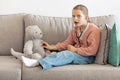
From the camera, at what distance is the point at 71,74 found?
6.95 ft

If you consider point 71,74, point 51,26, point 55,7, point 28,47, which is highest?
point 55,7

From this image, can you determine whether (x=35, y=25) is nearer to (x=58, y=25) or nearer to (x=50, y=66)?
(x=58, y=25)

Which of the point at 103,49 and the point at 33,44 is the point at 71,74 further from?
the point at 33,44

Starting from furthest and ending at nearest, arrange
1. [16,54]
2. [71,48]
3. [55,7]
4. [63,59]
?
[55,7]
[16,54]
[71,48]
[63,59]

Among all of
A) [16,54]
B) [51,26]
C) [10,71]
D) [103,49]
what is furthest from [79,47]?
[10,71]

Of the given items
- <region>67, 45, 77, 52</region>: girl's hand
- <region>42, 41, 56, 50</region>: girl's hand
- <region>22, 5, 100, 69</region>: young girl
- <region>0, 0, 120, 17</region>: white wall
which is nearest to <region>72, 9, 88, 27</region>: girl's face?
<region>22, 5, 100, 69</region>: young girl

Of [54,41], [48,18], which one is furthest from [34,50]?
[48,18]

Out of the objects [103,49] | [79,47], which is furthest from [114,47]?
[79,47]

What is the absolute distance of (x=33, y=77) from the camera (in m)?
2.11

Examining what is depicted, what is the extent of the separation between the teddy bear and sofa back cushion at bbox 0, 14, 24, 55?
0.13 metres

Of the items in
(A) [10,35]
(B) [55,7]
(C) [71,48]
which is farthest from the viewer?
(B) [55,7]

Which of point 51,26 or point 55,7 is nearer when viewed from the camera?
point 51,26

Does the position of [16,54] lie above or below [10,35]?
below

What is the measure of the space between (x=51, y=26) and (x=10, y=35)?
0.41 metres
